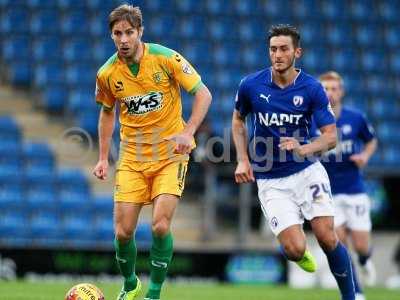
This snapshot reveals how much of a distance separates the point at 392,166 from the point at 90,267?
22.1ft

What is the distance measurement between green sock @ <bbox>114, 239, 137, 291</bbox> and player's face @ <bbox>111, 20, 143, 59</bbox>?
1.60m

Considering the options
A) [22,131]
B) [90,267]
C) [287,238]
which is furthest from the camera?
[22,131]

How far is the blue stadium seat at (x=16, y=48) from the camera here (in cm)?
1752

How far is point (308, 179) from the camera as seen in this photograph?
7398mm

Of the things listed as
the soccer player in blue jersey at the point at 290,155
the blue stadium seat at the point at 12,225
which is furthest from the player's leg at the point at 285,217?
the blue stadium seat at the point at 12,225

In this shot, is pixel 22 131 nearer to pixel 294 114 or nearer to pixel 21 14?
pixel 21 14

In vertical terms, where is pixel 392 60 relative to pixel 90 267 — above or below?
above

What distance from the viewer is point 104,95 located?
7.41 meters

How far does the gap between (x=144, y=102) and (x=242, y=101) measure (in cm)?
89

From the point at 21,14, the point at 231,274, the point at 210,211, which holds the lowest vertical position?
the point at 231,274

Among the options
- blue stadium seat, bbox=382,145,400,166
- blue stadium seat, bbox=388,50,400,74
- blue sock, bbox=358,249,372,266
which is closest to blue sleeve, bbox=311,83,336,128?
blue sock, bbox=358,249,372,266

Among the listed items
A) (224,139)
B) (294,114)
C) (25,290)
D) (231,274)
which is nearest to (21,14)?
(224,139)

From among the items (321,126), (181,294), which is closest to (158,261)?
(321,126)

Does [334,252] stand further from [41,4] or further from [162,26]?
[41,4]
